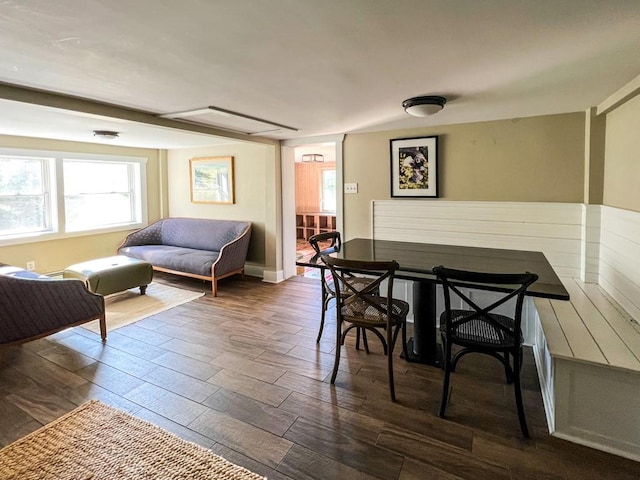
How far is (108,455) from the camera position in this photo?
5.98 ft

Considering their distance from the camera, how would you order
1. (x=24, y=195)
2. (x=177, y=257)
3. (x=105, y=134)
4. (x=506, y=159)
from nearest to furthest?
(x=506, y=159) < (x=105, y=134) < (x=24, y=195) < (x=177, y=257)

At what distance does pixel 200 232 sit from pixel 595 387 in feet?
16.6

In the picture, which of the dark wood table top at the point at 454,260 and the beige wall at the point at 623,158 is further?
the beige wall at the point at 623,158

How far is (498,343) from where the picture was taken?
2049mm

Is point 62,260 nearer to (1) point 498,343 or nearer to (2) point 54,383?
(2) point 54,383

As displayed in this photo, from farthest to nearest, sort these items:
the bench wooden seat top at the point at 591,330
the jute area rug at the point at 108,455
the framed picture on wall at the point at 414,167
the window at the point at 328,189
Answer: the window at the point at 328,189, the framed picture on wall at the point at 414,167, the bench wooden seat top at the point at 591,330, the jute area rug at the point at 108,455

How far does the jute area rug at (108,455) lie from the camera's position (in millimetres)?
1710

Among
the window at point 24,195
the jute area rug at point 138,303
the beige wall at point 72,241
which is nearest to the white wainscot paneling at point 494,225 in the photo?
the jute area rug at point 138,303

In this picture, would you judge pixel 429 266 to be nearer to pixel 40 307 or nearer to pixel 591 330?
pixel 591 330

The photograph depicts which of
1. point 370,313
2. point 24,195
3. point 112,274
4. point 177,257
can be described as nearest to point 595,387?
point 370,313

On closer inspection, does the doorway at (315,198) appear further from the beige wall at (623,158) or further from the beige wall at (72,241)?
the beige wall at (623,158)

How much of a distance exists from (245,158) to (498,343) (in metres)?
4.50

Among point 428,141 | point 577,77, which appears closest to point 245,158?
point 428,141

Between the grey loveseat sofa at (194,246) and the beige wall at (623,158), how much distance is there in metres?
4.06
